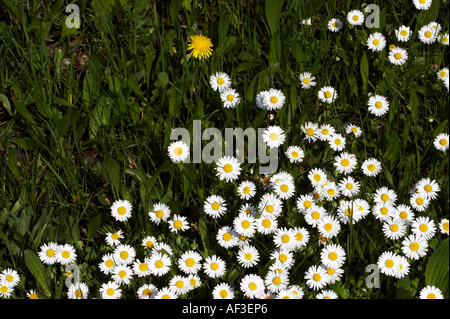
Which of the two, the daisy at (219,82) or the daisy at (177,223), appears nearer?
the daisy at (177,223)

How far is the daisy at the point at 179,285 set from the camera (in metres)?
2.66

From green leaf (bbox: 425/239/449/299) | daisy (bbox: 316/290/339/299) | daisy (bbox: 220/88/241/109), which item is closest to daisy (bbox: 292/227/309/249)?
daisy (bbox: 316/290/339/299)

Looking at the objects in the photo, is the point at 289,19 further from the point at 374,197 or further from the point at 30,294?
the point at 30,294

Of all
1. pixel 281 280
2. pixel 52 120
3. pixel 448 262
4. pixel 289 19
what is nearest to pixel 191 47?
pixel 289 19

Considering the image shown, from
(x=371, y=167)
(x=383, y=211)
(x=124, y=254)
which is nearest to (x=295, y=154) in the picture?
(x=371, y=167)

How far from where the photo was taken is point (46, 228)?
2893 mm

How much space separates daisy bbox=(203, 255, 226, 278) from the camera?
2723 mm

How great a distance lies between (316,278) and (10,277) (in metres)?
1.36

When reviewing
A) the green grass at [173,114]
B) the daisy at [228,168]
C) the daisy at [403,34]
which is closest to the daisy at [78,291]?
the green grass at [173,114]

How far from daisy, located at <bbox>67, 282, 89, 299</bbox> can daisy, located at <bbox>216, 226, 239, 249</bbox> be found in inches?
24.7

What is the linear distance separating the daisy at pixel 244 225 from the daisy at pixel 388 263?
22.8 inches

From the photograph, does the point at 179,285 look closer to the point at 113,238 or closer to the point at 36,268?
the point at 113,238

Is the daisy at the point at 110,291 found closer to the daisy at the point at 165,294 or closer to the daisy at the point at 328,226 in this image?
the daisy at the point at 165,294

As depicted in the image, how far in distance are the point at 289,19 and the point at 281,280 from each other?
149cm
